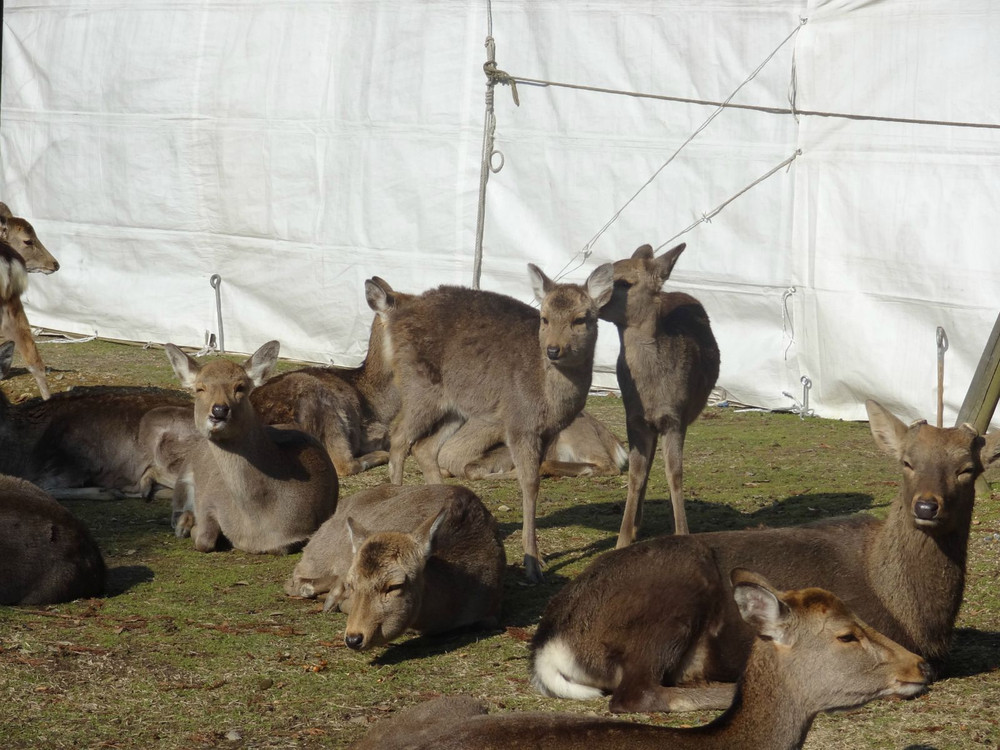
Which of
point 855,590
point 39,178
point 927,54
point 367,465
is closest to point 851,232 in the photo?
point 927,54

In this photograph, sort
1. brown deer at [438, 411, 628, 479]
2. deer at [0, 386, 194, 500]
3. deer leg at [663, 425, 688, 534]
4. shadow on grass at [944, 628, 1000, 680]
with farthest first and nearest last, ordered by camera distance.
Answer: brown deer at [438, 411, 628, 479] → deer at [0, 386, 194, 500] → deer leg at [663, 425, 688, 534] → shadow on grass at [944, 628, 1000, 680]

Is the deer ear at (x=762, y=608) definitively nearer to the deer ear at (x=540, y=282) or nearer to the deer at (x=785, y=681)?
the deer at (x=785, y=681)

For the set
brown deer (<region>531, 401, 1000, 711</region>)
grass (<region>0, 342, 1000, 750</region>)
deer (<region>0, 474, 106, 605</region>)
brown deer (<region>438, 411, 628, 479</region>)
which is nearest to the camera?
grass (<region>0, 342, 1000, 750</region>)

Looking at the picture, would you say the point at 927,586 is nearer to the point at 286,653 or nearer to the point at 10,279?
the point at 286,653

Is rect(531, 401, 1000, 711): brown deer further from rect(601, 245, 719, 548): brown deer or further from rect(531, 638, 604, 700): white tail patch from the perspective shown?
rect(601, 245, 719, 548): brown deer

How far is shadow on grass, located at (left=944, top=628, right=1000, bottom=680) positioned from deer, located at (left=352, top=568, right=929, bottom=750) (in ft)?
5.28

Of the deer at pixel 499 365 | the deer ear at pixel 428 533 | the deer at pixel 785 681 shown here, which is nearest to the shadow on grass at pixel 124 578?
the deer ear at pixel 428 533

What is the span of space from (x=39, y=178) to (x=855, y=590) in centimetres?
1459

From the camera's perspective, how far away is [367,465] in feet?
37.7

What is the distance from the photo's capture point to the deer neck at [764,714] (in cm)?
430

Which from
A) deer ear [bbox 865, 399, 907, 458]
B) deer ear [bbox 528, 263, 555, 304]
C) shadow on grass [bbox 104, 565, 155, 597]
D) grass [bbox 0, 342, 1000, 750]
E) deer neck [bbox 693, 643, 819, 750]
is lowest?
shadow on grass [bbox 104, 565, 155, 597]

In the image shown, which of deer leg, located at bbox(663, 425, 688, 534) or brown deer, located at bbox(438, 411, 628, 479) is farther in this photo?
brown deer, located at bbox(438, 411, 628, 479)

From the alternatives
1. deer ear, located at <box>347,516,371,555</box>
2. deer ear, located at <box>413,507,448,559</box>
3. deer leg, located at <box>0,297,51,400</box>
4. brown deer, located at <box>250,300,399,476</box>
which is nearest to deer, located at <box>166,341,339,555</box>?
deer ear, located at <box>347,516,371,555</box>

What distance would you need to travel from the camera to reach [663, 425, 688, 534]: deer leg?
329 inches
